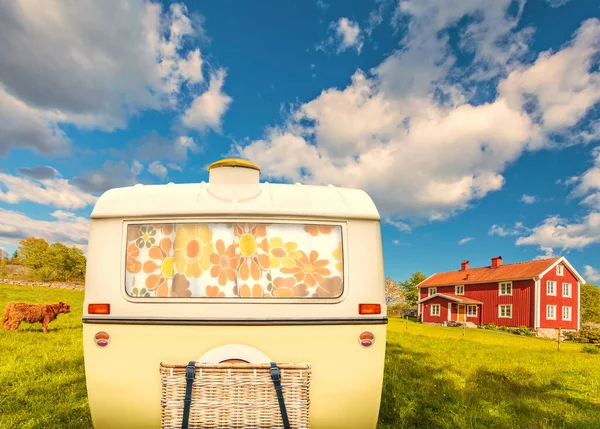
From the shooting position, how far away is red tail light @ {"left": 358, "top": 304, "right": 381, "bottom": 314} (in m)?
3.79

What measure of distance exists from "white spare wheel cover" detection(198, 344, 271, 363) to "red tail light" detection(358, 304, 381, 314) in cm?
103

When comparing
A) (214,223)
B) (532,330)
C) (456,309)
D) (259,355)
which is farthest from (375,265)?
(456,309)

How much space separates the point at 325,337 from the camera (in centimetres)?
369

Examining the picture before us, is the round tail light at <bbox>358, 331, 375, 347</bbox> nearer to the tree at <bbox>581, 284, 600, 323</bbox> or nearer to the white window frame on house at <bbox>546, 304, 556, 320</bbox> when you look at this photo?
the white window frame on house at <bbox>546, 304, 556, 320</bbox>

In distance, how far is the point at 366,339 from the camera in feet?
12.3

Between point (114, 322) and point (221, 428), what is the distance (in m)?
1.45

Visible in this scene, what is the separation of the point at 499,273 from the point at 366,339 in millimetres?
38260

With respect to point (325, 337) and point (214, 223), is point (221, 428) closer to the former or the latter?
point (325, 337)

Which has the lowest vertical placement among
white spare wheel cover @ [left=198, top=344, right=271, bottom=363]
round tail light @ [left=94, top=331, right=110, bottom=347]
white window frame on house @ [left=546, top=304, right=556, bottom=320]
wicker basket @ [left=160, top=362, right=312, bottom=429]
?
white window frame on house @ [left=546, top=304, right=556, bottom=320]

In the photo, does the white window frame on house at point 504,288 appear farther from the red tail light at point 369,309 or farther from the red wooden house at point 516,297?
the red tail light at point 369,309

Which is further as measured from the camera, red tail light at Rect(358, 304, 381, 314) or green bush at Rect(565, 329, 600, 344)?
green bush at Rect(565, 329, 600, 344)

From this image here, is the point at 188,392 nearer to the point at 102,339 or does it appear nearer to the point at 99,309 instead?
the point at 102,339

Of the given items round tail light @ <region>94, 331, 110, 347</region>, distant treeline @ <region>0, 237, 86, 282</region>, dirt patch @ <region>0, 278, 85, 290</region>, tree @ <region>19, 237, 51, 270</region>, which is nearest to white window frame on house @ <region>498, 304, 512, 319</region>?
round tail light @ <region>94, 331, 110, 347</region>

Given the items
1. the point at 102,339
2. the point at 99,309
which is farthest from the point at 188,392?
the point at 99,309
